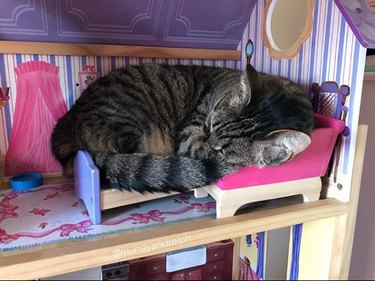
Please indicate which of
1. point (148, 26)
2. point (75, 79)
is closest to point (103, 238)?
point (75, 79)

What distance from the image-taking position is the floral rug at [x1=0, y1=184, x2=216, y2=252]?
668mm

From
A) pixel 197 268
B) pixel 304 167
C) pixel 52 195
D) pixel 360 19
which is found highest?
pixel 360 19

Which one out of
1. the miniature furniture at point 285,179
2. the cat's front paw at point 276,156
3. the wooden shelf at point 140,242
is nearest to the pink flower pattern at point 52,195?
the wooden shelf at point 140,242

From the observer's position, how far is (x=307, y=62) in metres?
0.92

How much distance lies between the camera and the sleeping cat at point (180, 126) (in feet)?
2.37

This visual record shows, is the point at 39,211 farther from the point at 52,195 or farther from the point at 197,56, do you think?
the point at 197,56

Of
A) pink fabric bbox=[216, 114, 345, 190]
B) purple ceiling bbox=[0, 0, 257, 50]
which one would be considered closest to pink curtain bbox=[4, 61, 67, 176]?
purple ceiling bbox=[0, 0, 257, 50]

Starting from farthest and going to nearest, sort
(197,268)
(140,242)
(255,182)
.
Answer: (197,268)
(255,182)
(140,242)

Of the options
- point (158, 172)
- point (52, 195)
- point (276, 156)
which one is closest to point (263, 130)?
point (276, 156)

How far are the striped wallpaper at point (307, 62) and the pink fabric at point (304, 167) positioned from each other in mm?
52

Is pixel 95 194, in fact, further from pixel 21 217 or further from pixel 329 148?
pixel 329 148

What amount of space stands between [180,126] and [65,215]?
38cm

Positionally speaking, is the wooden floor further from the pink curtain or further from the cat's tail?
the pink curtain

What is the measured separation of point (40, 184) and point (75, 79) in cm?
34
